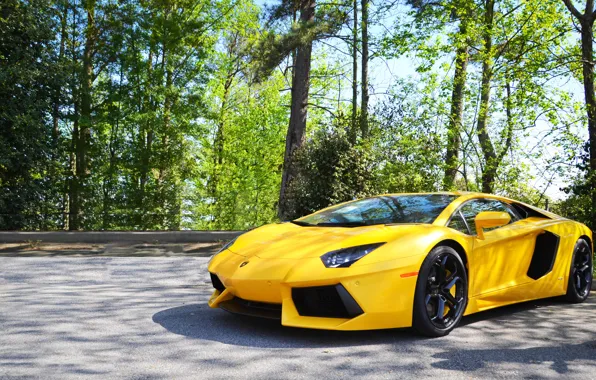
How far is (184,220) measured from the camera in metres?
26.4

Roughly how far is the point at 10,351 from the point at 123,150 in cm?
2181

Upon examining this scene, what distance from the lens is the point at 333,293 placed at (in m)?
4.18

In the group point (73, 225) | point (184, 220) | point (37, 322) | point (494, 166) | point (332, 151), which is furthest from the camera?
point (184, 220)

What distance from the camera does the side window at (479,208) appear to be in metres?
5.14

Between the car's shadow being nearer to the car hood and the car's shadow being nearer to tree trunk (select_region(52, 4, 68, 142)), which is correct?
the car hood

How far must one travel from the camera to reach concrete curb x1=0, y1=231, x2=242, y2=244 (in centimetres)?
1161

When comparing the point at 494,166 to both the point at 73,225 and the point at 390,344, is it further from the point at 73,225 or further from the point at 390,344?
the point at 73,225

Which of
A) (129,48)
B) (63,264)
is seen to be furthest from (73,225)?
(63,264)

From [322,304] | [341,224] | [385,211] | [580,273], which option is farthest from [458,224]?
[580,273]

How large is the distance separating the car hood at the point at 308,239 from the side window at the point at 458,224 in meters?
0.39

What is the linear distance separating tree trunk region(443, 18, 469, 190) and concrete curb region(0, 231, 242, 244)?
8.49 meters

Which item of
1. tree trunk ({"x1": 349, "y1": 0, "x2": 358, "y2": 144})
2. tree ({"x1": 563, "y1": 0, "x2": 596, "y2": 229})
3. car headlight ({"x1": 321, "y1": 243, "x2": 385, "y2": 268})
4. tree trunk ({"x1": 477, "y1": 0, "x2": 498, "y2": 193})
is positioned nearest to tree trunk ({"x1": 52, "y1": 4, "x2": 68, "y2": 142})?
tree trunk ({"x1": 349, "y1": 0, "x2": 358, "y2": 144})

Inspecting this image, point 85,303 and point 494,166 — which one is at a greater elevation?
point 494,166

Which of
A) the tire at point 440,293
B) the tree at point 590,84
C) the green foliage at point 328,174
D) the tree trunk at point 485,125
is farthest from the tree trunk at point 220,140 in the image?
the tire at point 440,293
